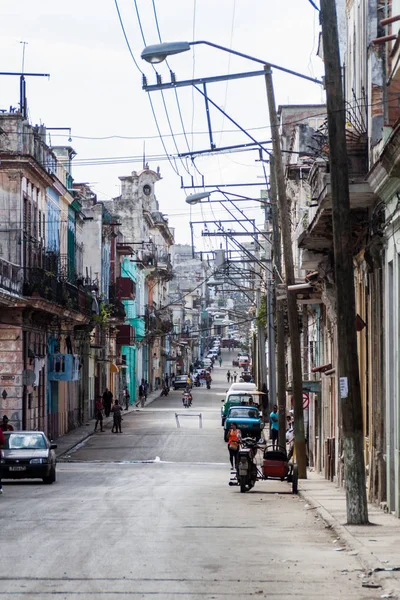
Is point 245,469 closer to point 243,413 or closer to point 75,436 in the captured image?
point 243,413

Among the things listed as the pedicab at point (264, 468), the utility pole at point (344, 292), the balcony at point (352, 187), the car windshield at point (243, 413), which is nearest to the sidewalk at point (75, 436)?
the car windshield at point (243, 413)

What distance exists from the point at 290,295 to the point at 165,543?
1586 centimetres

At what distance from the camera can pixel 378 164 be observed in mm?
18203

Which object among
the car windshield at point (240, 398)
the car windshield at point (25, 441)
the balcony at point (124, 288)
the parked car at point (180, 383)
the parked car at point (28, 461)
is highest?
the balcony at point (124, 288)

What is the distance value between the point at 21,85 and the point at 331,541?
3062cm

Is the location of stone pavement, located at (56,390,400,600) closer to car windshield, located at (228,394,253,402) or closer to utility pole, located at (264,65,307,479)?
utility pole, located at (264,65,307,479)

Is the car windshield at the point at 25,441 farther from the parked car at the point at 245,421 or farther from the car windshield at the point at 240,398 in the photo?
the car windshield at the point at 240,398

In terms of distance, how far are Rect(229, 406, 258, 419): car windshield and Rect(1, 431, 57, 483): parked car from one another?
66.7 feet

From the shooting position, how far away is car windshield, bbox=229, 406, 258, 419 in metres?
49.6

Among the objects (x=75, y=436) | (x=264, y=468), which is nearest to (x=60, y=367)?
(x=75, y=436)

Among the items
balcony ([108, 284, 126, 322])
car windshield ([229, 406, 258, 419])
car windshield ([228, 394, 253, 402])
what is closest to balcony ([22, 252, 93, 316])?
car windshield ([229, 406, 258, 419])

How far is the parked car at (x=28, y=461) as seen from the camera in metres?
28.9

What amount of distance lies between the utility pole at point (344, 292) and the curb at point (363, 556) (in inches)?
26.7

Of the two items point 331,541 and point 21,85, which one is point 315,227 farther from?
point 21,85
